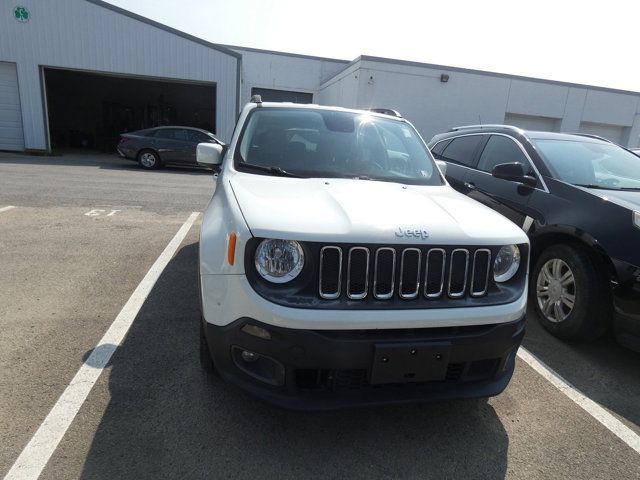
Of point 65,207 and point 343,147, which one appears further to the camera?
point 65,207

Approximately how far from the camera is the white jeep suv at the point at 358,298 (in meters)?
2.12

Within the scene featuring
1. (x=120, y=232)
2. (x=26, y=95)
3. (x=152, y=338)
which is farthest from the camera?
(x=26, y=95)

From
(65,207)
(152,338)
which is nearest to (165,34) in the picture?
(65,207)

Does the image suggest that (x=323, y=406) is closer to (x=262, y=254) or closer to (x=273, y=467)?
(x=273, y=467)

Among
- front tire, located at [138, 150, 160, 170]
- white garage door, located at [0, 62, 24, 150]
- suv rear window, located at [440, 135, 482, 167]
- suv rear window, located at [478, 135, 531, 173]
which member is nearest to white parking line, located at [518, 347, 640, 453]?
suv rear window, located at [478, 135, 531, 173]

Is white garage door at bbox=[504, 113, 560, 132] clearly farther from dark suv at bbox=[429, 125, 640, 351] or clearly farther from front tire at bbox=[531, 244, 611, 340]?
front tire at bbox=[531, 244, 611, 340]

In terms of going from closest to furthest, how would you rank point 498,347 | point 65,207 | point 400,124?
point 498,347 → point 400,124 → point 65,207

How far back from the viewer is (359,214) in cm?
235

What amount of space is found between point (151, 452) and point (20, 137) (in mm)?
20451

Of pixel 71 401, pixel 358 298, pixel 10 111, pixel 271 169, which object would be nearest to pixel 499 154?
pixel 271 169

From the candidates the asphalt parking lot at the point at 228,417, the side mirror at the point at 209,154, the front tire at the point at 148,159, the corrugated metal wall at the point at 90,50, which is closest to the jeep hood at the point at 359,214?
the side mirror at the point at 209,154

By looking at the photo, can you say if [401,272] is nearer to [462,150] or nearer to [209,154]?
[209,154]

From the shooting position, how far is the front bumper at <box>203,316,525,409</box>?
2.09 meters

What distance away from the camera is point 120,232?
6500 mm
